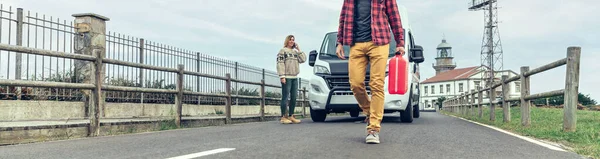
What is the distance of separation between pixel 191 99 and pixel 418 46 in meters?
6.23

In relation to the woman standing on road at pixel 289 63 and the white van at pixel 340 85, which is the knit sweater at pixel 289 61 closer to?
the woman standing on road at pixel 289 63

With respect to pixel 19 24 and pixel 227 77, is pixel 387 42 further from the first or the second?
pixel 19 24

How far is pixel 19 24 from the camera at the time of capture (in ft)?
31.2

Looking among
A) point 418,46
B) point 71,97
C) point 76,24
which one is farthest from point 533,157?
point 76,24

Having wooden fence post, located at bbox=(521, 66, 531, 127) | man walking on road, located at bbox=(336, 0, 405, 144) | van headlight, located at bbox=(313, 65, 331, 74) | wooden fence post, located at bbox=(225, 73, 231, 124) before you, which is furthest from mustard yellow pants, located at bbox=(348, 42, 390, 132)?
wooden fence post, located at bbox=(225, 73, 231, 124)

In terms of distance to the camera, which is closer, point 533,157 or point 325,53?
point 533,157

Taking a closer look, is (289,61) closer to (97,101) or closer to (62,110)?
(97,101)

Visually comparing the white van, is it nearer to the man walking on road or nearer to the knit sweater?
the knit sweater

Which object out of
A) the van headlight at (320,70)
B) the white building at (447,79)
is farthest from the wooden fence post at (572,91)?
the white building at (447,79)

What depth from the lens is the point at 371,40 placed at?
17.8 feet

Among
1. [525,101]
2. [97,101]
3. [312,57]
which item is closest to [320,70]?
[312,57]

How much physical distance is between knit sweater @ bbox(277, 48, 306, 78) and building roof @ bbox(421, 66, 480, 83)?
276 ft

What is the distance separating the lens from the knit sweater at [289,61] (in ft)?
32.7

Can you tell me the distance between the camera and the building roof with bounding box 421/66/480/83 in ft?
301
